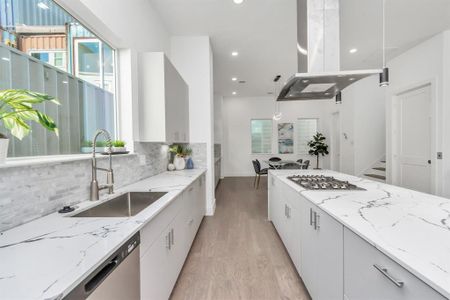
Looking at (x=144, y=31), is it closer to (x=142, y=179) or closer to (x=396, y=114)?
(x=142, y=179)

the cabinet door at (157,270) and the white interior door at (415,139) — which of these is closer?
the cabinet door at (157,270)

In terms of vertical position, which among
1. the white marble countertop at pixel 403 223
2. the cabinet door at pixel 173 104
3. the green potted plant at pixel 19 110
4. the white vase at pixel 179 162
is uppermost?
the cabinet door at pixel 173 104

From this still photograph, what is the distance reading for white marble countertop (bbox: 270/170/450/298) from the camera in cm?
71

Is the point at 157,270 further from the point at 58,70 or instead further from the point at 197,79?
the point at 197,79

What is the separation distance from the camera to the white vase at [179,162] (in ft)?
11.5

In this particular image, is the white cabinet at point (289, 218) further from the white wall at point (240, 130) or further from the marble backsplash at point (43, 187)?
the white wall at point (240, 130)

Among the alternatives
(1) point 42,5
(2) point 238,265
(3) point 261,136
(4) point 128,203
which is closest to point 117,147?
(4) point 128,203

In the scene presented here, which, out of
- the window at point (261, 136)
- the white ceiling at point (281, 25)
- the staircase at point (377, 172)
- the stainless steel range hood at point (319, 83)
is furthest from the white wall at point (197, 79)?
the window at point (261, 136)

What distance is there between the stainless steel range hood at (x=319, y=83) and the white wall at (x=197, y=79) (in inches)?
58.6

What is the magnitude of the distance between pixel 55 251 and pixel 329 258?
1452mm

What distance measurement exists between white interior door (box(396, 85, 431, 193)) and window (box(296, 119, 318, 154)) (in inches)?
149

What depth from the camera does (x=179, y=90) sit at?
2990 mm

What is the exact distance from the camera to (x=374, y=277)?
92 centimetres

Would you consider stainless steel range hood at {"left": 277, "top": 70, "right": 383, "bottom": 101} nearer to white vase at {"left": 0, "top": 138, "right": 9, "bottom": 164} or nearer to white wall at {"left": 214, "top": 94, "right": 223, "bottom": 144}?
white vase at {"left": 0, "top": 138, "right": 9, "bottom": 164}
